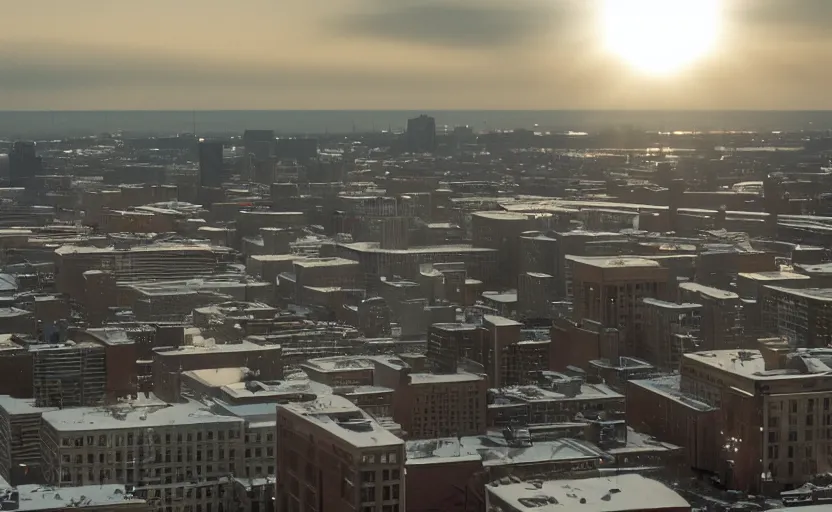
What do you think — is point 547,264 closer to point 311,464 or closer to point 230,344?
point 230,344

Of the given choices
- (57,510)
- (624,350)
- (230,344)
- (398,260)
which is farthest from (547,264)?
(57,510)

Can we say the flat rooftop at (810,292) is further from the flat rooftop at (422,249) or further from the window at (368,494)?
the window at (368,494)

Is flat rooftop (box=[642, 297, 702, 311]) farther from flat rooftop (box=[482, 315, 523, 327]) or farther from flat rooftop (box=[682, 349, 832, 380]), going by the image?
flat rooftop (box=[682, 349, 832, 380])

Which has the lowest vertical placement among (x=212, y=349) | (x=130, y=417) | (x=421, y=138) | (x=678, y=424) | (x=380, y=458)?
(x=678, y=424)

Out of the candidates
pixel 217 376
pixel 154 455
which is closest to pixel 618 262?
pixel 217 376

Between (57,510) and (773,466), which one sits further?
(773,466)

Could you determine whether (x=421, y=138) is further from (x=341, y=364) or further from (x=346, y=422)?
(x=346, y=422)
